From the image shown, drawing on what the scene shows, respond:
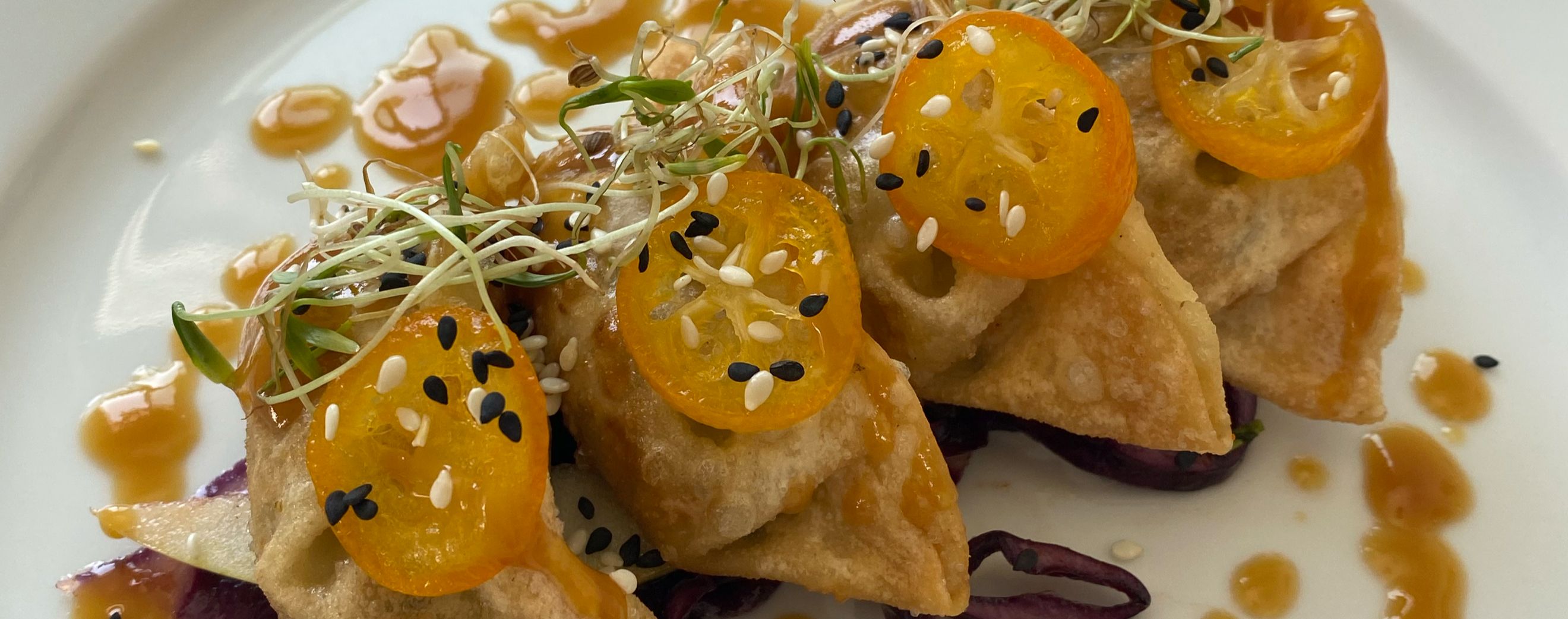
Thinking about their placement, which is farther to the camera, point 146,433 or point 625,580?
point 146,433

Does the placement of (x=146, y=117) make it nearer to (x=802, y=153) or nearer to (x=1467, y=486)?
(x=802, y=153)

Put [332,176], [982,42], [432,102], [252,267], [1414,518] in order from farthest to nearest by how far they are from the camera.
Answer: [432,102] < [332,176] < [252,267] < [1414,518] < [982,42]

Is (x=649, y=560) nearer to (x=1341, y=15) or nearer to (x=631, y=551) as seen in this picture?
(x=631, y=551)

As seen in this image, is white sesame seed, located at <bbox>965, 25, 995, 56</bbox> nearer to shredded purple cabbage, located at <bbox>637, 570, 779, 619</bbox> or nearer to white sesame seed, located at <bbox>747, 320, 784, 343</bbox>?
white sesame seed, located at <bbox>747, 320, 784, 343</bbox>

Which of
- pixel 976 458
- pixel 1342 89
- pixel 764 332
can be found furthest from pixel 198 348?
pixel 1342 89

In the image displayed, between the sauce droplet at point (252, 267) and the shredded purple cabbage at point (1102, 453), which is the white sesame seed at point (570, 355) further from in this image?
the sauce droplet at point (252, 267)

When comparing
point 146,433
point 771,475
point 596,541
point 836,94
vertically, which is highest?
point 836,94

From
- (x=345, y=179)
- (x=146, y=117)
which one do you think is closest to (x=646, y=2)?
(x=345, y=179)
